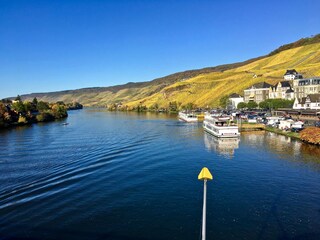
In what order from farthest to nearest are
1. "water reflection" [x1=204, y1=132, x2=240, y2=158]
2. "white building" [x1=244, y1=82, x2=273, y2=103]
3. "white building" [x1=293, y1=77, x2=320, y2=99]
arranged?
"white building" [x1=244, y1=82, x2=273, y2=103] → "white building" [x1=293, y1=77, x2=320, y2=99] → "water reflection" [x1=204, y1=132, x2=240, y2=158]

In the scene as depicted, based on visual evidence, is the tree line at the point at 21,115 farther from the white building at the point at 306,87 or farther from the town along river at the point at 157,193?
the white building at the point at 306,87

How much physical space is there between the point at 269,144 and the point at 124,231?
48353 millimetres

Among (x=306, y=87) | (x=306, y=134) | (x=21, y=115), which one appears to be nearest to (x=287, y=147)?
(x=306, y=134)

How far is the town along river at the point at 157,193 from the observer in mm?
23953

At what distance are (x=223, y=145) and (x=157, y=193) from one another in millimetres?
34066

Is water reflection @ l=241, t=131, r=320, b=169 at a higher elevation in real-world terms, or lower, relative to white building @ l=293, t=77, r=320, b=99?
lower

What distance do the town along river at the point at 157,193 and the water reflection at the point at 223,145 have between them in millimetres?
997

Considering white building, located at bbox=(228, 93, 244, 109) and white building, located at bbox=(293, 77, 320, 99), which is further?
→ white building, located at bbox=(228, 93, 244, 109)

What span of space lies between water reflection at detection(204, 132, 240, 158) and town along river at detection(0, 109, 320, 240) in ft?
3.27

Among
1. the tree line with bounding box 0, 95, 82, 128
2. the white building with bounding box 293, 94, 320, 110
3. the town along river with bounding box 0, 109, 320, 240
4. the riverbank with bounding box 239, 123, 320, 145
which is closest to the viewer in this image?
the town along river with bounding box 0, 109, 320, 240

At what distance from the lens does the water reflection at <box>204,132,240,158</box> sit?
185ft

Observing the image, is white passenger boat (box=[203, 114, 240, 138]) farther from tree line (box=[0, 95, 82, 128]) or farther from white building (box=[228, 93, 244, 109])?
white building (box=[228, 93, 244, 109])

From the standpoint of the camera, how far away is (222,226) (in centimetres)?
2444

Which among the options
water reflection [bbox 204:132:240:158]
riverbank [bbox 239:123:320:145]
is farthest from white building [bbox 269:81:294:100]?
water reflection [bbox 204:132:240:158]
